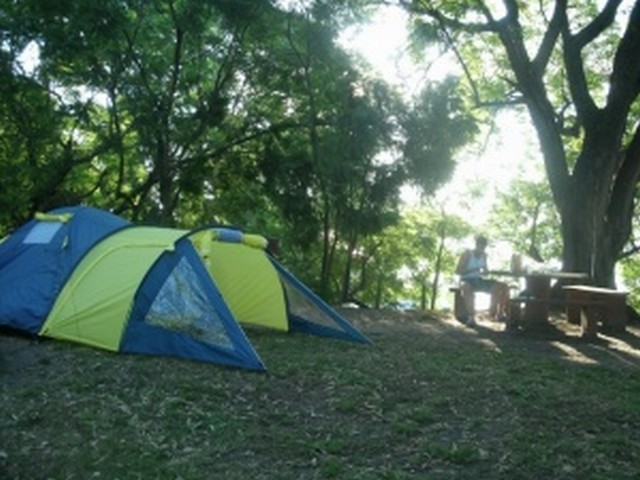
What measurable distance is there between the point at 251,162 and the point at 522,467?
14.0 metres

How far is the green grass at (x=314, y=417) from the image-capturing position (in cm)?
430

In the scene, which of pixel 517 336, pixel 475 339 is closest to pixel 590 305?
pixel 517 336

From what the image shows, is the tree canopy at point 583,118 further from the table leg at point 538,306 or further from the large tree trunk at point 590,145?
the table leg at point 538,306

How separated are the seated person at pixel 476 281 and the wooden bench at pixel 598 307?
106 cm

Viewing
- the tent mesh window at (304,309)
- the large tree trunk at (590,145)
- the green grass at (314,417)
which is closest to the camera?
the green grass at (314,417)

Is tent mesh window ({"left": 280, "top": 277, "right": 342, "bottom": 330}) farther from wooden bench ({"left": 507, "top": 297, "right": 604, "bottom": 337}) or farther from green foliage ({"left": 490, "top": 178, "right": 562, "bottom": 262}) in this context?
green foliage ({"left": 490, "top": 178, "right": 562, "bottom": 262})

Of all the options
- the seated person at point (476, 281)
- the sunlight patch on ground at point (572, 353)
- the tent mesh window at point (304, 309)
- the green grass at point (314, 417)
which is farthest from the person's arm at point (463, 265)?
the green grass at point (314, 417)

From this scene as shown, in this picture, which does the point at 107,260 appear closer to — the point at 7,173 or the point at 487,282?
the point at 487,282

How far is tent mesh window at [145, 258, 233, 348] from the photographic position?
6.97m

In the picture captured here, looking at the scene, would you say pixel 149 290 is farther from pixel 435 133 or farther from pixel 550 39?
pixel 550 39

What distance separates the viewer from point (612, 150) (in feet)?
41.9

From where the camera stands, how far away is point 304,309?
9016 mm

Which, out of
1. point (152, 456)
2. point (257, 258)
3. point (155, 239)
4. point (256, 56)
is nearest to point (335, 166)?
point (256, 56)

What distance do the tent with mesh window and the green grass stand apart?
0.27 metres
